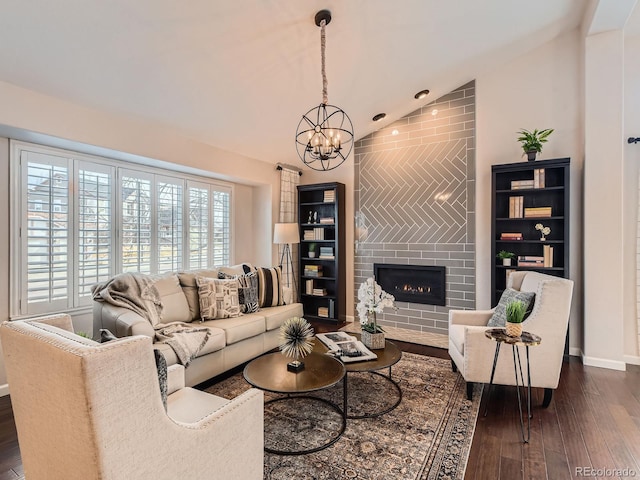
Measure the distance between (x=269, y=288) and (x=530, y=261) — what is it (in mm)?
2996

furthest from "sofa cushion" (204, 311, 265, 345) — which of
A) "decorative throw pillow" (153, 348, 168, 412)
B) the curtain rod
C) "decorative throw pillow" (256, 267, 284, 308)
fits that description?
the curtain rod

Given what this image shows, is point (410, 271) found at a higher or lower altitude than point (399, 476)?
higher

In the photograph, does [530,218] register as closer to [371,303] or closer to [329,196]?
[371,303]

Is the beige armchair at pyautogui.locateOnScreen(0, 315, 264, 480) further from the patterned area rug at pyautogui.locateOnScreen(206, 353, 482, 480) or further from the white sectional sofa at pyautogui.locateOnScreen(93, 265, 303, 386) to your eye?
the white sectional sofa at pyautogui.locateOnScreen(93, 265, 303, 386)

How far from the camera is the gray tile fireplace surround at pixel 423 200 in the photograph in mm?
4359

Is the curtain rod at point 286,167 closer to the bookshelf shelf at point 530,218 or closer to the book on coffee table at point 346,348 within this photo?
the bookshelf shelf at point 530,218

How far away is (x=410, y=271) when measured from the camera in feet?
15.6

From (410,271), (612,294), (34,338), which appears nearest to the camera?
(34,338)

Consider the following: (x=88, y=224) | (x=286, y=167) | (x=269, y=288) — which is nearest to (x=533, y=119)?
(x=286, y=167)

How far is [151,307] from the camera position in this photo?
292 centimetres

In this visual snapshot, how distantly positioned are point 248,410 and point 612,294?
3.82 meters

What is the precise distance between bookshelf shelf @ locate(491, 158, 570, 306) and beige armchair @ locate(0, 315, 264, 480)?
3.73m

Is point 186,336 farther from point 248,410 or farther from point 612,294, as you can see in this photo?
point 612,294

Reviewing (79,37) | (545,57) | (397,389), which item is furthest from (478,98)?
(79,37)
